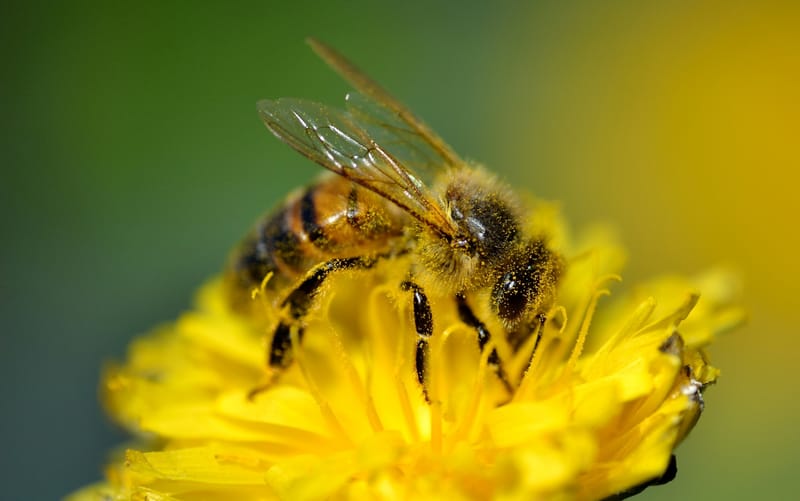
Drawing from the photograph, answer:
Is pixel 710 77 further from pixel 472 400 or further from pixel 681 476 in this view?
pixel 472 400

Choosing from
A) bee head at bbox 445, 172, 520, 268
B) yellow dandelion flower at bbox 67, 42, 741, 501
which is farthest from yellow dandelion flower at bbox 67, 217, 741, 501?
bee head at bbox 445, 172, 520, 268

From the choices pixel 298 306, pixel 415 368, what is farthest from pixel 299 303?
pixel 415 368

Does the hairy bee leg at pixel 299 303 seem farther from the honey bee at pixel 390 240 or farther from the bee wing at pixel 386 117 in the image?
the bee wing at pixel 386 117

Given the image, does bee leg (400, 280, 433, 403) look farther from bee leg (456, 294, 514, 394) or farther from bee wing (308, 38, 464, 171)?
bee wing (308, 38, 464, 171)

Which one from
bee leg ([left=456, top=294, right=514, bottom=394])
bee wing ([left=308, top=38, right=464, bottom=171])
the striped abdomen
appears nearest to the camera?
bee leg ([left=456, top=294, right=514, bottom=394])

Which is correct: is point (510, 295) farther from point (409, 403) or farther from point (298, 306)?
point (298, 306)

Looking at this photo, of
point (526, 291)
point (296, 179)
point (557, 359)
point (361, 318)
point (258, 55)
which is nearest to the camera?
point (526, 291)

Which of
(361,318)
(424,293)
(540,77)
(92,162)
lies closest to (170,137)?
(92,162)
